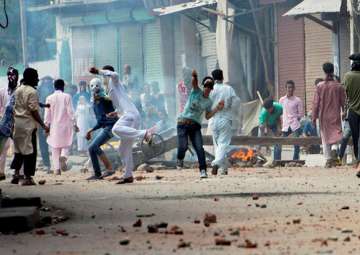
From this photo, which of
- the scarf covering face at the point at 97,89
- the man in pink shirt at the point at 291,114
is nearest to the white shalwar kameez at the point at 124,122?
the scarf covering face at the point at 97,89

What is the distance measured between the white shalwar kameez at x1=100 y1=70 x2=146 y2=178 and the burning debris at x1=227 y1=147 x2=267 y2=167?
5729mm

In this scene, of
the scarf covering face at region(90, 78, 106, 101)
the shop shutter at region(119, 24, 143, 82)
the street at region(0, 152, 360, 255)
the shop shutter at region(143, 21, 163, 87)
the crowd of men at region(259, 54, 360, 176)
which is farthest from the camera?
the shop shutter at region(119, 24, 143, 82)

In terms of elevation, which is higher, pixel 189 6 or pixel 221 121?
pixel 189 6

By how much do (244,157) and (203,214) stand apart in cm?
1066

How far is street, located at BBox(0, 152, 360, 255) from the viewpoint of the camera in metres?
8.80

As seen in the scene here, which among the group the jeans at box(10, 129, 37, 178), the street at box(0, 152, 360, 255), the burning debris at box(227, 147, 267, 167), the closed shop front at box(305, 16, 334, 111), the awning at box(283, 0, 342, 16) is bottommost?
the burning debris at box(227, 147, 267, 167)

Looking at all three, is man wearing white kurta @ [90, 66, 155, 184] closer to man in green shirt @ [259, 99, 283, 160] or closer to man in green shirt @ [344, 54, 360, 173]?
man in green shirt @ [344, 54, 360, 173]

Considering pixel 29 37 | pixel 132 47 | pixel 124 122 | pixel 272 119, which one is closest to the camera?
pixel 124 122

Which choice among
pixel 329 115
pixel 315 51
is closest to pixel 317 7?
pixel 315 51

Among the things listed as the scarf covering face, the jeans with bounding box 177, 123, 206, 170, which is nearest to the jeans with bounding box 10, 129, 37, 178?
the scarf covering face

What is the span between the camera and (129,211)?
11.8 metres

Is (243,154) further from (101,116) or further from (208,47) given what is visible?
(208,47)

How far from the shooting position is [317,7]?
24062 millimetres

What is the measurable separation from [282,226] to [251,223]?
461mm
